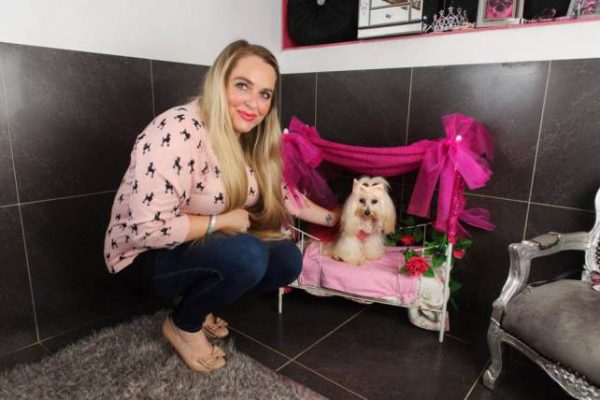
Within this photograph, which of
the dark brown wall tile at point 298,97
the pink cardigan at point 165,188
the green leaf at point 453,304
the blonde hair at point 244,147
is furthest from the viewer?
the dark brown wall tile at point 298,97

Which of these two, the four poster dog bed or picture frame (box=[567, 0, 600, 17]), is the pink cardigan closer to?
the four poster dog bed

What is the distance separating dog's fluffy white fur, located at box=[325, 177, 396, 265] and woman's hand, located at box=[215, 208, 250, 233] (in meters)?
0.43

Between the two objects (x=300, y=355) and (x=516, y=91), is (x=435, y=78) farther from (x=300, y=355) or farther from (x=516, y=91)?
(x=300, y=355)

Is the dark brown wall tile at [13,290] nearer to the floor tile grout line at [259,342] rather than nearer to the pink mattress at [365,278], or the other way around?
the floor tile grout line at [259,342]

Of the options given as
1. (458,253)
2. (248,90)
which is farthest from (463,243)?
(248,90)

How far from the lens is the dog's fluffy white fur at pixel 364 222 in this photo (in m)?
1.54

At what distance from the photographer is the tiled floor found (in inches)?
52.2

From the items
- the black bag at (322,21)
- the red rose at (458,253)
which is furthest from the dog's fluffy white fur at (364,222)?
the black bag at (322,21)

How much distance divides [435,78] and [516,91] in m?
0.32

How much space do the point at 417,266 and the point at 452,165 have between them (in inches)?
16.0

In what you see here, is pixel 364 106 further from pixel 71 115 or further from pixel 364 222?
pixel 71 115

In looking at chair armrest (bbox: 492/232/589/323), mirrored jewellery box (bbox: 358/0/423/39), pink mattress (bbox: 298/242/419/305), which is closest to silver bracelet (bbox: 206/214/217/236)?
pink mattress (bbox: 298/242/419/305)

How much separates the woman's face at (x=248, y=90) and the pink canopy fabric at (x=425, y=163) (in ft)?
0.98

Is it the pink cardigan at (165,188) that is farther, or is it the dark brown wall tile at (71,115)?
the dark brown wall tile at (71,115)
